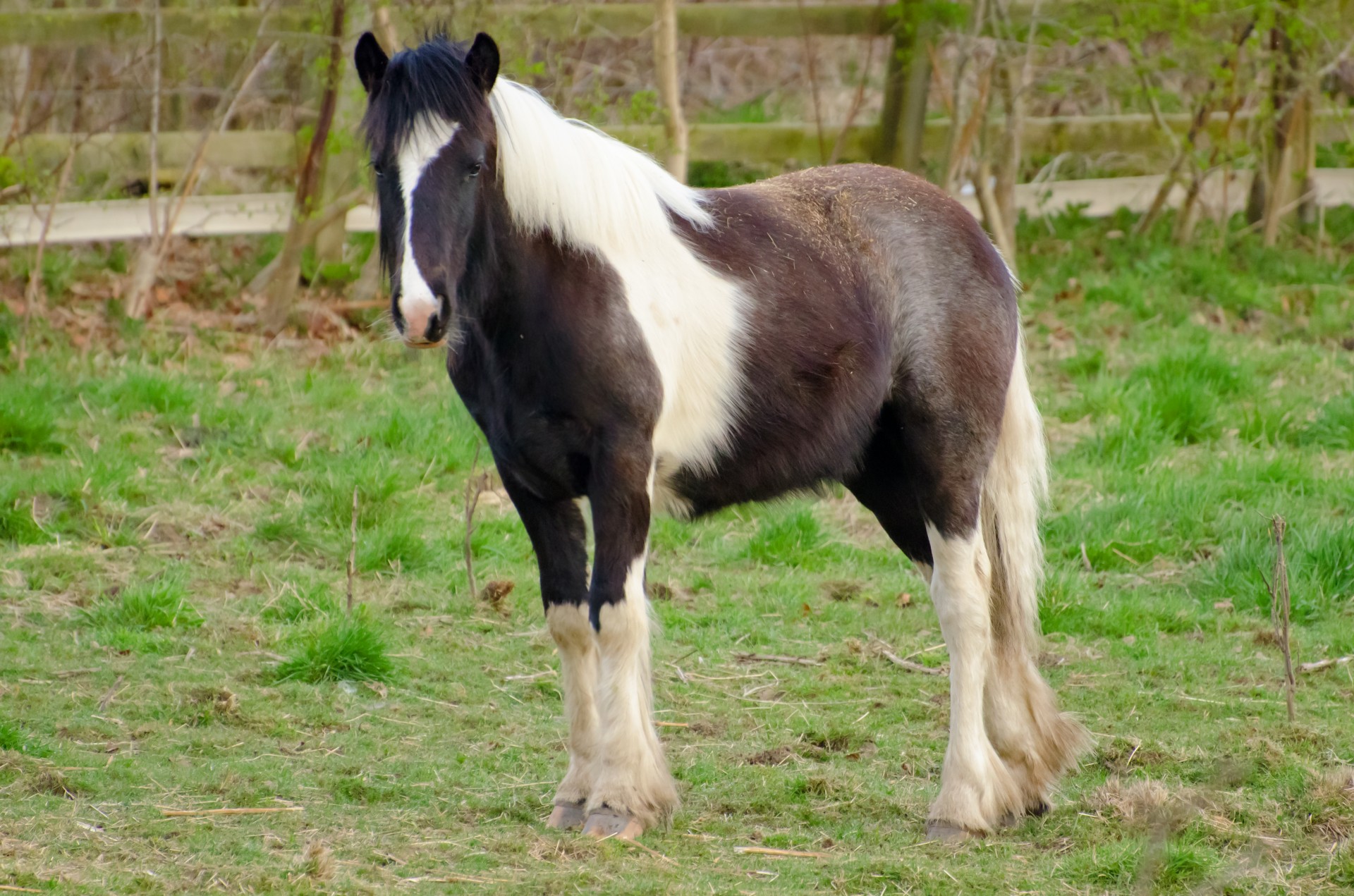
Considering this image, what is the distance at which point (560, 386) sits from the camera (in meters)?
3.58

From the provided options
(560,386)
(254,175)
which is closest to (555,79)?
(254,175)

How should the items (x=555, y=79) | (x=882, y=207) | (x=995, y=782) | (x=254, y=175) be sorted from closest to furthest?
(x=995, y=782) → (x=882, y=207) → (x=555, y=79) → (x=254, y=175)

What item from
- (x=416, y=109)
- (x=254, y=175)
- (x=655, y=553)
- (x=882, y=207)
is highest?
(x=416, y=109)

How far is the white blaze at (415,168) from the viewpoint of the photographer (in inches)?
128

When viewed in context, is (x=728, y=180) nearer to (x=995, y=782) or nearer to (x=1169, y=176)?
(x=1169, y=176)

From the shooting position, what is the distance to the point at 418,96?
3.33 m

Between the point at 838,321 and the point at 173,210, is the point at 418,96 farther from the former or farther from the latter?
the point at 173,210

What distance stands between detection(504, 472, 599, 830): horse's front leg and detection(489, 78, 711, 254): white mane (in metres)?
0.67

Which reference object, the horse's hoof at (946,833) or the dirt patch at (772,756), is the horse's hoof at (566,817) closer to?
the dirt patch at (772,756)

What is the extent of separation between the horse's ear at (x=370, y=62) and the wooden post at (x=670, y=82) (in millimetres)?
→ 4091

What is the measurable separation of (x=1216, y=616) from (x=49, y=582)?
14.0 feet

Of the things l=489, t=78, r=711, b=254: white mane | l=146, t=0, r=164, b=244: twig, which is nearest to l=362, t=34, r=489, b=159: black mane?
l=489, t=78, r=711, b=254: white mane

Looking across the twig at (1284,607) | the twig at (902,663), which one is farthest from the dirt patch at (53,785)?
the twig at (1284,607)

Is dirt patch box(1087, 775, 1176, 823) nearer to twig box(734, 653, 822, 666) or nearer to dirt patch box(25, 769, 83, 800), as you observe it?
twig box(734, 653, 822, 666)
